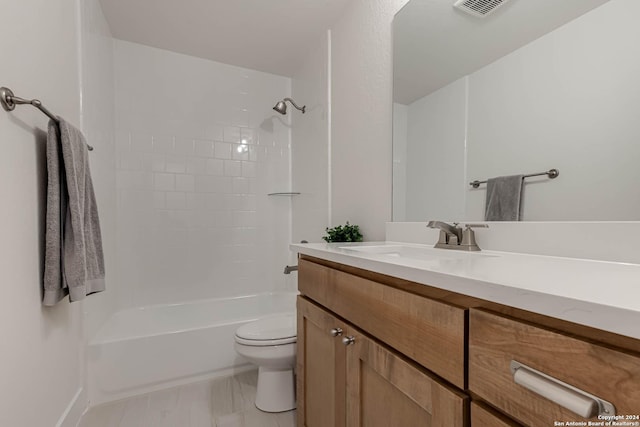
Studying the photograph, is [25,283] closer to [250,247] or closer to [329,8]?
[250,247]

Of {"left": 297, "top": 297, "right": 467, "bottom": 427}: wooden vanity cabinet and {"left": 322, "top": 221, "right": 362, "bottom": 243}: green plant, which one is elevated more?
{"left": 322, "top": 221, "right": 362, "bottom": 243}: green plant

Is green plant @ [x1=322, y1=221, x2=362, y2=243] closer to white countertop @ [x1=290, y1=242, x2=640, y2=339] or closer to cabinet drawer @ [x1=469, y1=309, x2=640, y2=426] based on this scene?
white countertop @ [x1=290, y1=242, x2=640, y2=339]

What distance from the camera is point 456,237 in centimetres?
106

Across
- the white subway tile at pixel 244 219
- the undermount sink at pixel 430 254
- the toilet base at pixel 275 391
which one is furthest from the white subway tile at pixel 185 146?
the undermount sink at pixel 430 254

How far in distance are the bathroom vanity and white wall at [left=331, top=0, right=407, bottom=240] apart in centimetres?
76

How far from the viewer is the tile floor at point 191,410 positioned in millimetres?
1456

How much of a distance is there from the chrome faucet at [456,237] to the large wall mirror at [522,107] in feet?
0.26

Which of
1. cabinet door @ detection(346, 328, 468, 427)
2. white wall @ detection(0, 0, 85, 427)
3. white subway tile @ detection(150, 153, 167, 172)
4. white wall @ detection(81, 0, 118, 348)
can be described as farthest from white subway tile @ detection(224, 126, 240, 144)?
cabinet door @ detection(346, 328, 468, 427)

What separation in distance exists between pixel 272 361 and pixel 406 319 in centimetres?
113

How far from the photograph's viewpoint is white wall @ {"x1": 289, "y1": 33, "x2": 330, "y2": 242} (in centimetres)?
211

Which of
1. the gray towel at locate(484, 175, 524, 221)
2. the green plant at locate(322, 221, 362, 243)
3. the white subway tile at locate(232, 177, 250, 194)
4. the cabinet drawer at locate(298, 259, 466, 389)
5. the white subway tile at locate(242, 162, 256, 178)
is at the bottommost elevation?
the cabinet drawer at locate(298, 259, 466, 389)

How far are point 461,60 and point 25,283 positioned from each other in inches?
68.7

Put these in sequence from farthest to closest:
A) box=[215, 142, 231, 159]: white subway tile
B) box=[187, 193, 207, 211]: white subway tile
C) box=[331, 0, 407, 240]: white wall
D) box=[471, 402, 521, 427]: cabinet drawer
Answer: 1. box=[215, 142, 231, 159]: white subway tile
2. box=[187, 193, 207, 211]: white subway tile
3. box=[331, 0, 407, 240]: white wall
4. box=[471, 402, 521, 427]: cabinet drawer

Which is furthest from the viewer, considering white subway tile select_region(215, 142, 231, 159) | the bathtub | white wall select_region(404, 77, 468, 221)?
white subway tile select_region(215, 142, 231, 159)
